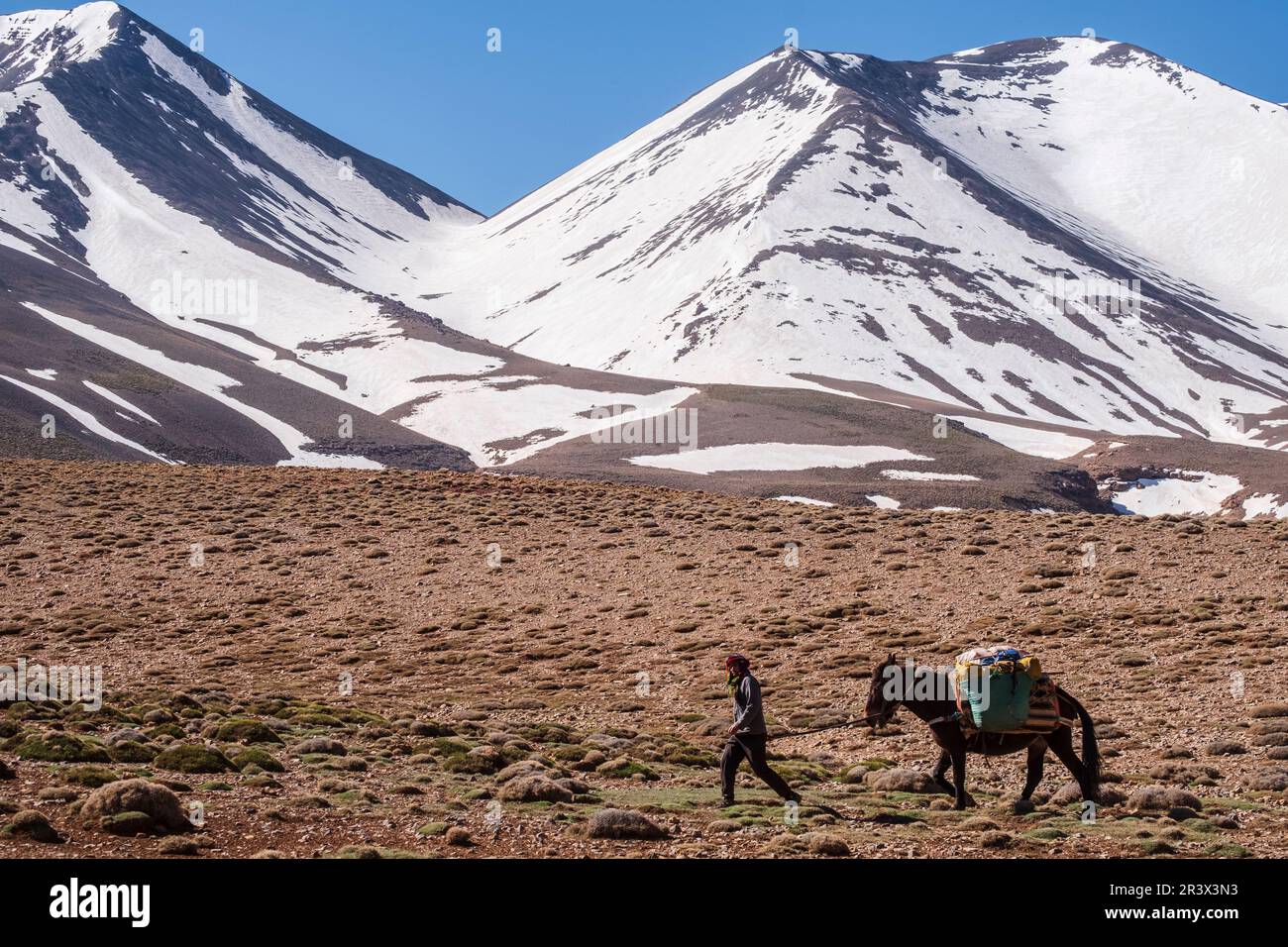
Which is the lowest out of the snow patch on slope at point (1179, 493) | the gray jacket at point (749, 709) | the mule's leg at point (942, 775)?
the mule's leg at point (942, 775)

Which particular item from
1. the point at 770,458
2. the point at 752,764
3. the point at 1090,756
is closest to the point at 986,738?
the point at 1090,756

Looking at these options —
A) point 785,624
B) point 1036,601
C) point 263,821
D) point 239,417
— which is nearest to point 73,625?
point 785,624

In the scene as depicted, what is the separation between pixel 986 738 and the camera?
48.9 feet

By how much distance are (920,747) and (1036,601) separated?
14.3 m

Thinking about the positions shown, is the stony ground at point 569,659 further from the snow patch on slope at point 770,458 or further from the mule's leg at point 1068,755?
the snow patch on slope at point 770,458

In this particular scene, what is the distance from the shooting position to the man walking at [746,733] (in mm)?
15070

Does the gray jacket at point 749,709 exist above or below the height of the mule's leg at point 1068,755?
above

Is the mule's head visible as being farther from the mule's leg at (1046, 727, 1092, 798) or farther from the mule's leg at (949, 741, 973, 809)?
the mule's leg at (1046, 727, 1092, 798)

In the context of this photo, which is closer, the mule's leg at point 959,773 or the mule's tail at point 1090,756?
the mule's tail at point 1090,756

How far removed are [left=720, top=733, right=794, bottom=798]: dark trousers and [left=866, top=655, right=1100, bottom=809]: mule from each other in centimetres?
143

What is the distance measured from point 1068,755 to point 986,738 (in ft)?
3.48

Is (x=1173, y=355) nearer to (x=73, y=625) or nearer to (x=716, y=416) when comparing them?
(x=716, y=416)

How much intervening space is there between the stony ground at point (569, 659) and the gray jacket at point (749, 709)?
3.46 feet

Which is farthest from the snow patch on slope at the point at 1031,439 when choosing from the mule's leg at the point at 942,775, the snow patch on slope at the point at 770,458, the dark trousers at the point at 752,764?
the dark trousers at the point at 752,764
